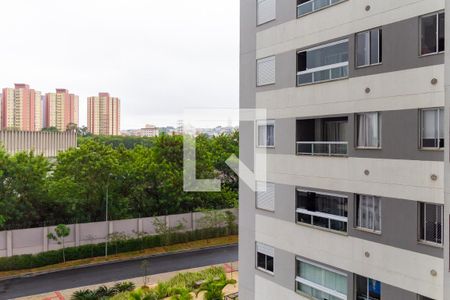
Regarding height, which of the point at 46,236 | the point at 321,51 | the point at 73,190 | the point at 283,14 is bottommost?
the point at 46,236

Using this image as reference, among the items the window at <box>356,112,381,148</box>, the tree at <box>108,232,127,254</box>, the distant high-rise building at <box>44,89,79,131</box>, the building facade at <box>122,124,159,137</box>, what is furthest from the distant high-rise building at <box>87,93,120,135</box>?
the window at <box>356,112,381,148</box>

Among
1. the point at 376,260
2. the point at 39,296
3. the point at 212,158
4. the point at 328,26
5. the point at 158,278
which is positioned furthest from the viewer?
the point at 212,158

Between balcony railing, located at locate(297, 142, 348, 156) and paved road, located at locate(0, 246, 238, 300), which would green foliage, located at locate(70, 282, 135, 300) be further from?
balcony railing, located at locate(297, 142, 348, 156)

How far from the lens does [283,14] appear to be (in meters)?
7.77

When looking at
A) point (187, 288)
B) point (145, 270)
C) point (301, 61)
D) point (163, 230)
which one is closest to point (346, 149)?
point (301, 61)

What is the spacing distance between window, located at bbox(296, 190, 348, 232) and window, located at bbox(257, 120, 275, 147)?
131cm

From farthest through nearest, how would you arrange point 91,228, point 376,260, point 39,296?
1. point 91,228
2. point 39,296
3. point 376,260

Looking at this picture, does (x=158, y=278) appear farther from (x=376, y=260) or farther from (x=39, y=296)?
(x=376, y=260)

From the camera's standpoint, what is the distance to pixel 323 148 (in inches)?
280

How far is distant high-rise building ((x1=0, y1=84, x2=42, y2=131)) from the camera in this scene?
43250mm

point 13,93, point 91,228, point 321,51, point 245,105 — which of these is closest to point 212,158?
point 91,228

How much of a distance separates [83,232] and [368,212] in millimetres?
17844

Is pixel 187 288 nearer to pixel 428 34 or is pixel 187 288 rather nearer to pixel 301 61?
pixel 301 61

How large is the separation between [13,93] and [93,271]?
3273cm
